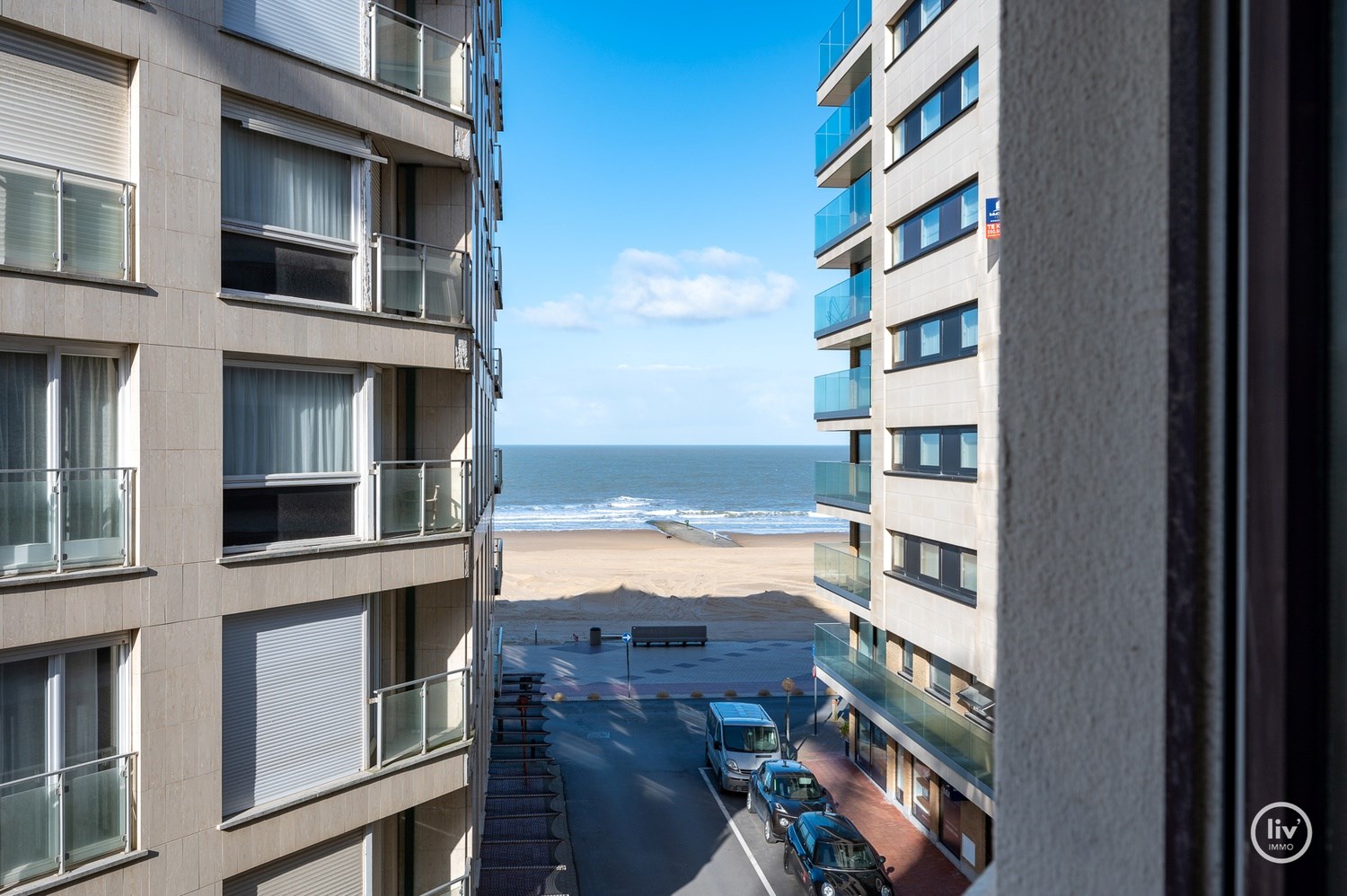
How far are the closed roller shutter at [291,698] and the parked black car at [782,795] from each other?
13.2 m

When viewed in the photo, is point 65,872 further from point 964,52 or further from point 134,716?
point 964,52

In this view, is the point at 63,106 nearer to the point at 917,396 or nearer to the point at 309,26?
the point at 309,26

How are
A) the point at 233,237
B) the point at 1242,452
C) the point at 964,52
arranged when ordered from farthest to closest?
the point at 964,52 → the point at 233,237 → the point at 1242,452

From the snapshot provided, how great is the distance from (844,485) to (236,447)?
61.5ft

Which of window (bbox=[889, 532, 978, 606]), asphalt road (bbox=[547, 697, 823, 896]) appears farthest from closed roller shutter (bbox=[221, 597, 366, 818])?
window (bbox=[889, 532, 978, 606])

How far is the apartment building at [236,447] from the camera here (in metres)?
7.91

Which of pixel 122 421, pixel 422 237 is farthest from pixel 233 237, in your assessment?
pixel 422 237

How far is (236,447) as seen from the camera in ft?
31.8

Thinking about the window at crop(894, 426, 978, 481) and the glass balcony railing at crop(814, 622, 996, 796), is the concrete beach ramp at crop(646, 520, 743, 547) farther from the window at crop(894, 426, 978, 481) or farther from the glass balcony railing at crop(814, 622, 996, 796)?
the window at crop(894, 426, 978, 481)

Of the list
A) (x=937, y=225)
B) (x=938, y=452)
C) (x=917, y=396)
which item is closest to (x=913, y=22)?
(x=937, y=225)

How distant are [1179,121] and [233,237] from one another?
33.3 ft

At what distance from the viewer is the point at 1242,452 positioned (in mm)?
944

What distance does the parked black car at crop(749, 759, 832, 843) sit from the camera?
70.1 ft

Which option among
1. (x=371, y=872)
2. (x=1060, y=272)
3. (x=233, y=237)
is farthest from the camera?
(x=371, y=872)
